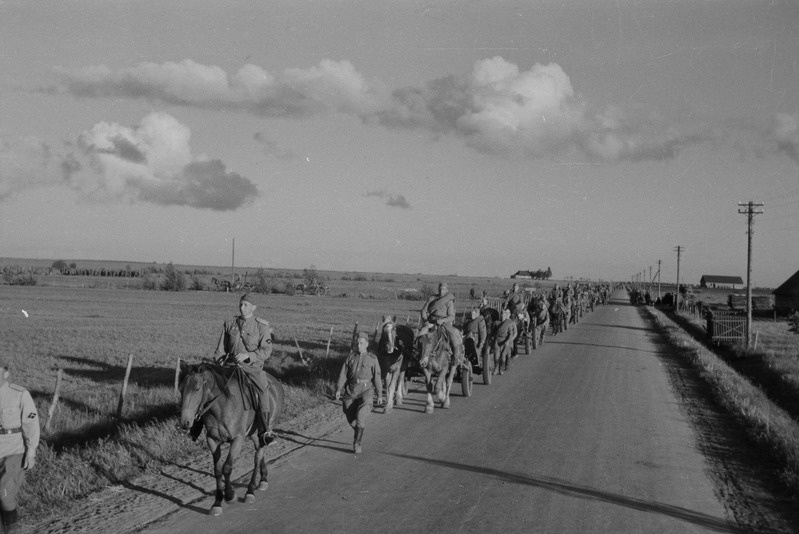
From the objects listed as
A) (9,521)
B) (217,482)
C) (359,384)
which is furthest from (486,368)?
(9,521)

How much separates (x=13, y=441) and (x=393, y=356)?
6.51m

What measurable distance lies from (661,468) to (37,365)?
58.3 feet

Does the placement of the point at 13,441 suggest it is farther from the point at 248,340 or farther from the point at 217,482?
the point at 248,340

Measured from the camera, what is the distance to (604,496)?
287 inches

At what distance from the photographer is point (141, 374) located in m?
18.2

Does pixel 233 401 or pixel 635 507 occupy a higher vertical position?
pixel 233 401

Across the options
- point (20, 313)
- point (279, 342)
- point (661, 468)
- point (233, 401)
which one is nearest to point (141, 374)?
point (279, 342)

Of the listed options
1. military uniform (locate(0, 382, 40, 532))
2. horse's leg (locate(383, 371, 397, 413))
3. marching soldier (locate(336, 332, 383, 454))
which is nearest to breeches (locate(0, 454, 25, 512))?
military uniform (locate(0, 382, 40, 532))

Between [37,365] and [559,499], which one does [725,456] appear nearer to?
[559,499]

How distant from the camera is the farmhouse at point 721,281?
6471 inches

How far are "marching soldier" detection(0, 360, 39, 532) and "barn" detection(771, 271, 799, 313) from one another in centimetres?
5604

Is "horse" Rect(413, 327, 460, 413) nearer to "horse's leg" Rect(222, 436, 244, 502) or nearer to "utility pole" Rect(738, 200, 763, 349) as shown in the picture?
"horse's leg" Rect(222, 436, 244, 502)

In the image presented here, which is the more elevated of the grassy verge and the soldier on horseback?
the soldier on horseback

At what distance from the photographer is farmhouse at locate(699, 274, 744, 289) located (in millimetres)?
164375
